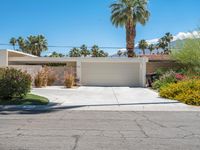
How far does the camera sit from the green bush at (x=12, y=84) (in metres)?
17.8

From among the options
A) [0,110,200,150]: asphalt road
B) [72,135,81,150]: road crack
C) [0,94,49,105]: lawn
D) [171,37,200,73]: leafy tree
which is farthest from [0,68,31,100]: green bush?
[171,37,200,73]: leafy tree

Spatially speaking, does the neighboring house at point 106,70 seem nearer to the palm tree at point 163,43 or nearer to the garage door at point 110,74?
the garage door at point 110,74

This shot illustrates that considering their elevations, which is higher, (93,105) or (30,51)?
(30,51)

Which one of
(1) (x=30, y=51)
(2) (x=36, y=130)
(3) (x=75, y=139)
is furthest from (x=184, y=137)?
(1) (x=30, y=51)

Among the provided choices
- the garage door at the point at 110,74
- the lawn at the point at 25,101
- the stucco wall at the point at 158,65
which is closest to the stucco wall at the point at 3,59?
the garage door at the point at 110,74

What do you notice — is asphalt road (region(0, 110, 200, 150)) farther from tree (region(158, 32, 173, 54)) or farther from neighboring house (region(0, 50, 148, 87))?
tree (region(158, 32, 173, 54))

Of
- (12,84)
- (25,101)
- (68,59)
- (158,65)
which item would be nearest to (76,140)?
(25,101)

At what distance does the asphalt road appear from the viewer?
781 cm

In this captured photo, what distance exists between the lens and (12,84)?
17.8 m

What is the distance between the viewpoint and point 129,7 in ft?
134

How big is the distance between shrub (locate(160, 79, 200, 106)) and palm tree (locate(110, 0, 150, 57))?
19942mm

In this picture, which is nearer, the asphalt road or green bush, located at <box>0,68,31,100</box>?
Result: the asphalt road

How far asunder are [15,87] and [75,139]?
10.0 metres

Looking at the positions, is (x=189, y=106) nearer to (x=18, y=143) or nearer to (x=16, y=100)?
(x=16, y=100)
